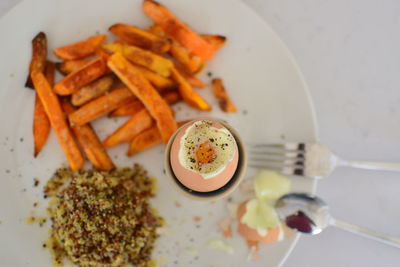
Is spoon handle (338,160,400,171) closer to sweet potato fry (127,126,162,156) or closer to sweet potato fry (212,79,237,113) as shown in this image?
sweet potato fry (212,79,237,113)

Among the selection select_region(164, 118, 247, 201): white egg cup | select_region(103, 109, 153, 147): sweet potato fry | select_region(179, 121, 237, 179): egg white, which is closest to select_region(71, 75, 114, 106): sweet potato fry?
select_region(103, 109, 153, 147): sweet potato fry

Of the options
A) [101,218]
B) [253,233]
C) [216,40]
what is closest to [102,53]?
[216,40]

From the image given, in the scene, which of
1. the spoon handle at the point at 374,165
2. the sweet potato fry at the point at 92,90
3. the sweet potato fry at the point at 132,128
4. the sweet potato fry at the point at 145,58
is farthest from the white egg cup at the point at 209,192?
the spoon handle at the point at 374,165

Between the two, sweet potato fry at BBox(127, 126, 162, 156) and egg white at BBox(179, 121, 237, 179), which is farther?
sweet potato fry at BBox(127, 126, 162, 156)

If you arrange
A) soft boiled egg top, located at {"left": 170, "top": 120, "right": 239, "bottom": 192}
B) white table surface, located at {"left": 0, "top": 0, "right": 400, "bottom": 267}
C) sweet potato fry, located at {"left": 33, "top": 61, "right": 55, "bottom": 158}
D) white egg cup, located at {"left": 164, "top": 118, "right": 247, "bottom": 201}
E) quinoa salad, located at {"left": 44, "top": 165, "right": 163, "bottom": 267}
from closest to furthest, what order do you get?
soft boiled egg top, located at {"left": 170, "top": 120, "right": 239, "bottom": 192}, white egg cup, located at {"left": 164, "top": 118, "right": 247, "bottom": 201}, quinoa salad, located at {"left": 44, "top": 165, "right": 163, "bottom": 267}, sweet potato fry, located at {"left": 33, "top": 61, "right": 55, "bottom": 158}, white table surface, located at {"left": 0, "top": 0, "right": 400, "bottom": 267}

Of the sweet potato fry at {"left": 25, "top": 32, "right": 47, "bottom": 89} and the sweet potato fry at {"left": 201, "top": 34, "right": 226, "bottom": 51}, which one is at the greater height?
the sweet potato fry at {"left": 201, "top": 34, "right": 226, "bottom": 51}

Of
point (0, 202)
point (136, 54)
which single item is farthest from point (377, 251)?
point (0, 202)
